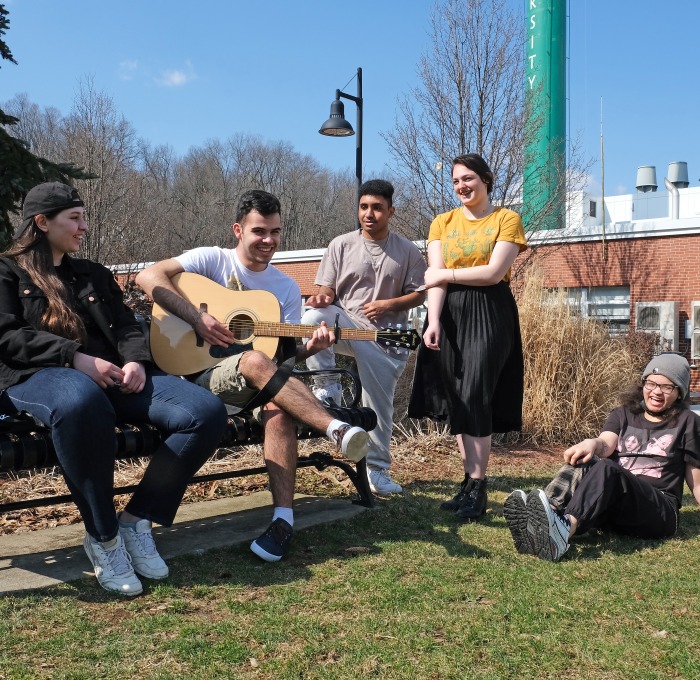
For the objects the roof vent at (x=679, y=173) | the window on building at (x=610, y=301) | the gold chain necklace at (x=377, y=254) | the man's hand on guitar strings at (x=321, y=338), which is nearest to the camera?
the man's hand on guitar strings at (x=321, y=338)

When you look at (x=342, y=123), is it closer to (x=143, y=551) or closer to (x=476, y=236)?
(x=476, y=236)

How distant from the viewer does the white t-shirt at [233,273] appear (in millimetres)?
4332

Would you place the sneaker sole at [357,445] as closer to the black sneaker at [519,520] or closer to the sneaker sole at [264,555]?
the sneaker sole at [264,555]

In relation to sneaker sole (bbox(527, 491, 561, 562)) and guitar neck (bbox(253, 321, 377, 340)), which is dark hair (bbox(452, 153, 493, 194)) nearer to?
guitar neck (bbox(253, 321, 377, 340))

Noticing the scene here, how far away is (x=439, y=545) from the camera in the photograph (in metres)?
3.91

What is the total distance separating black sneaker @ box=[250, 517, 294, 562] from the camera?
3.58 metres

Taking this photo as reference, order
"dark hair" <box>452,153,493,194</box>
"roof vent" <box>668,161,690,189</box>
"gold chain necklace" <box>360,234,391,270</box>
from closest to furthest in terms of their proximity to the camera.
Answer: "dark hair" <box>452,153,493,194</box> → "gold chain necklace" <box>360,234,391,270</box> → "roof vent" <box>668,161,690,189</box>

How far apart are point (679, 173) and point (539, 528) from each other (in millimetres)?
46504

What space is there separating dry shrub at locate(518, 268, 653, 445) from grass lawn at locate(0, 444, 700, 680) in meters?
3.53

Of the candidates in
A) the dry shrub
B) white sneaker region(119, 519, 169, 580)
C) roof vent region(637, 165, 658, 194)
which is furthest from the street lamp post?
roof vent region(637, 165, 658, 194)

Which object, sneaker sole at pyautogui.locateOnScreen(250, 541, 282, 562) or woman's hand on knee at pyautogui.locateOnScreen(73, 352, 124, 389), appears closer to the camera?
woman's hand on knee at pyautogui.locateOnScreen(73, 352, 124, 389)

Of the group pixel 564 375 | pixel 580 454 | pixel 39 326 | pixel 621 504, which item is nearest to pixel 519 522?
pixel 580 454

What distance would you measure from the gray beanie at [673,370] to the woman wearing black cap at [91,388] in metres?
2.29

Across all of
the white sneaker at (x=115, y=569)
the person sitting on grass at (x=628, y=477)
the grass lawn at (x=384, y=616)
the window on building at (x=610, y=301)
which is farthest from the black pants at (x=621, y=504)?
the window on building at (x=610, y=301)
